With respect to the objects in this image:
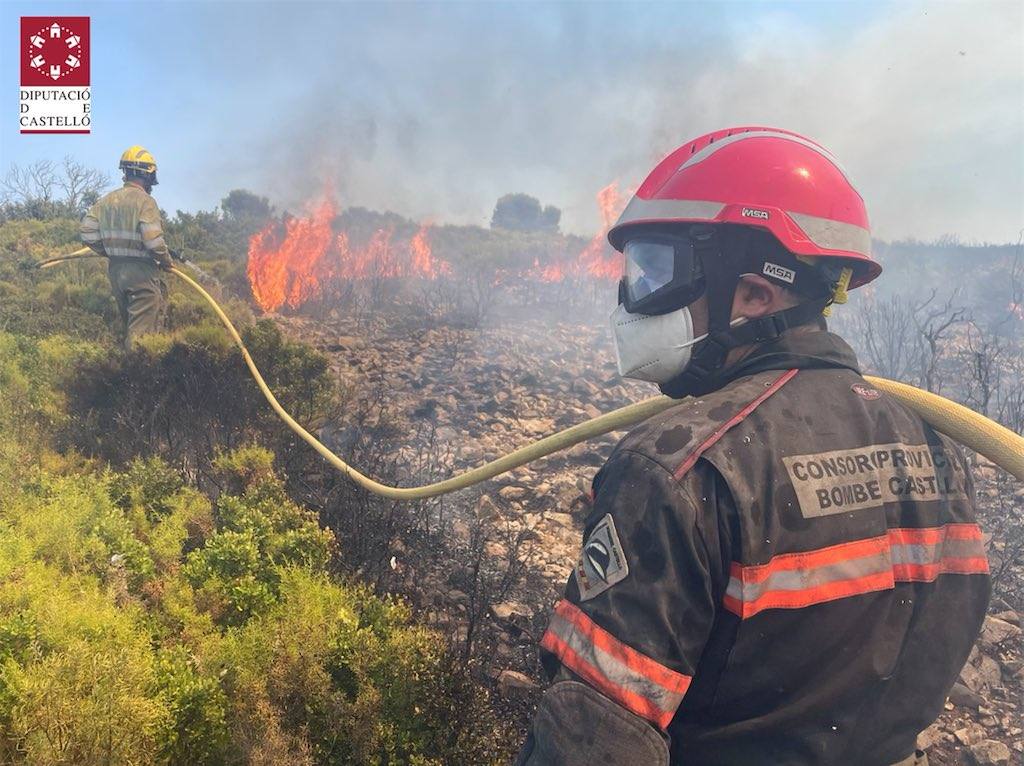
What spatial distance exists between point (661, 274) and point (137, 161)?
7.65 metres

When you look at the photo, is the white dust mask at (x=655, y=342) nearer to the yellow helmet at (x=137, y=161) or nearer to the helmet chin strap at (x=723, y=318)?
the helmet chin strap at (x=723, y=318)

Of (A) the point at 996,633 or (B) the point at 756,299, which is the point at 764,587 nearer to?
(B) the point at 756,299

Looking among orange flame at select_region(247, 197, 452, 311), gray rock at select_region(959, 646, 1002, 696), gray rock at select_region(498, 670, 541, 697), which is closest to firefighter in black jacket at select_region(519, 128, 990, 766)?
gray rock at select_region(498, 670, 541, 697)

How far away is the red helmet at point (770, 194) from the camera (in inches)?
58.9

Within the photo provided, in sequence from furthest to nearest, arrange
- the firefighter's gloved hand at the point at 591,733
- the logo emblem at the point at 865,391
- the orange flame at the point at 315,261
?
the orange flame at the point at 315,261, the logo emblem at the point at 865,391, the firefighter's gloved hand at the point at 591,733

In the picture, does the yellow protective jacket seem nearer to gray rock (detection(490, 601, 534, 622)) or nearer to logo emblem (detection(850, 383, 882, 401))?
gray rock (detection(490, 601, 534, 622))

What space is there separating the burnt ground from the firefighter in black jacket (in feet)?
6.53

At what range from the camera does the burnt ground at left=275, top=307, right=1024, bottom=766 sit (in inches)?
129

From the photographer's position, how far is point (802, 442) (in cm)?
126

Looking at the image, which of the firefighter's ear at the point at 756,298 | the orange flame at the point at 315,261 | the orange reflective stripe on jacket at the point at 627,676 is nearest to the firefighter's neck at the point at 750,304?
the firefighter's ear at the point at 756,298

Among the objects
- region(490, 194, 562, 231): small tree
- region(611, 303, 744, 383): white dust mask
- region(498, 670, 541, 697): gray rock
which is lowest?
region(498, 670, 541, 697): gray rock

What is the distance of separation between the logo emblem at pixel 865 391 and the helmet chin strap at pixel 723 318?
0.21 metres

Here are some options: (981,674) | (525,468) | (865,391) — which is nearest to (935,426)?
(865,391)

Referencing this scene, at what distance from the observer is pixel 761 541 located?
1153 mm
